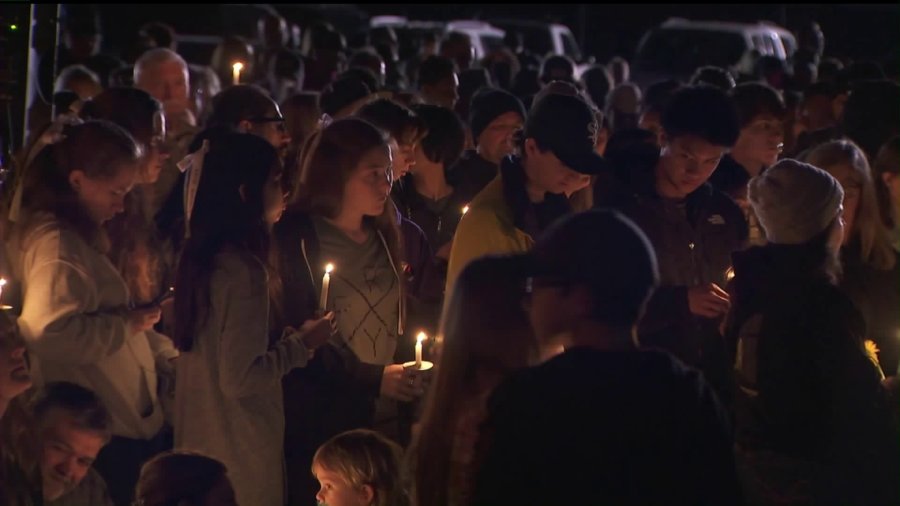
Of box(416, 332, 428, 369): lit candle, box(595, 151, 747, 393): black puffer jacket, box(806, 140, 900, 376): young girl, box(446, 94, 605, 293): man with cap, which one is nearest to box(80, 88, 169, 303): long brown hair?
box(446, 94, 605, 293): man with cap

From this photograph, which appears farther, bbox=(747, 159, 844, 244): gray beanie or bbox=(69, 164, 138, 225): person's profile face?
bbox=(69, 164, 138, 225): person's profile face

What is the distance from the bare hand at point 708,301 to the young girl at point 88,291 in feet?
6.30

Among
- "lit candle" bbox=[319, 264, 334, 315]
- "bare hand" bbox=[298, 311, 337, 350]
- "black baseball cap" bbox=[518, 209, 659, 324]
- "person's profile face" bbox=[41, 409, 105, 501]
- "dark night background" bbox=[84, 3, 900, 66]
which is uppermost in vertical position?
"black baseball cap" bbox=[518, 209, 659, 324]

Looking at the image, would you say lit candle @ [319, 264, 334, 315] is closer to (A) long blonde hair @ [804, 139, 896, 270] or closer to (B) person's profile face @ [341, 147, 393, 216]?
(B) person's profile face @ [341, 147, 393, 216]

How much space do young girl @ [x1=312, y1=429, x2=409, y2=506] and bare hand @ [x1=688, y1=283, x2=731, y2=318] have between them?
121cm

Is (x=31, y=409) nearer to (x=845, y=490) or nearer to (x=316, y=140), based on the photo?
(x=316, y=140)

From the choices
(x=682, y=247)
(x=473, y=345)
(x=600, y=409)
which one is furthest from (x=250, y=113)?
(x=600, y=409)

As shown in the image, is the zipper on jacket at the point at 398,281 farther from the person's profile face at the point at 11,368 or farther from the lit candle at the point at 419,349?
the person's profile face at the point at 11,368

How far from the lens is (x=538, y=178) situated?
5.12 metres

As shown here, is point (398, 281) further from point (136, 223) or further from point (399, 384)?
point (136, 223)

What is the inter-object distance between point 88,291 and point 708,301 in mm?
2170

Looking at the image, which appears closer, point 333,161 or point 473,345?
point 473,345

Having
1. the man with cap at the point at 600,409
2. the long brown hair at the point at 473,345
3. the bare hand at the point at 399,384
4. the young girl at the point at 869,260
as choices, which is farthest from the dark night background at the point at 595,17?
the man with cap at the point at 600,409

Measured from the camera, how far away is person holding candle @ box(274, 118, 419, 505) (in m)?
4.86
